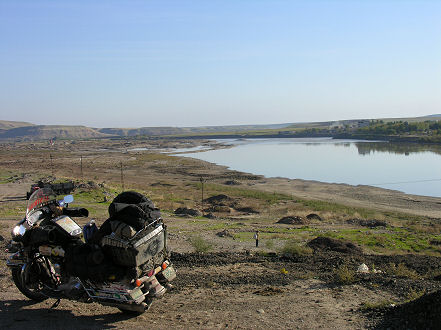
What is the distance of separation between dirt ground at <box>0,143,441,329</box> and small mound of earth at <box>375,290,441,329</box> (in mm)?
48

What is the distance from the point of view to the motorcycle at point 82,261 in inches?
222

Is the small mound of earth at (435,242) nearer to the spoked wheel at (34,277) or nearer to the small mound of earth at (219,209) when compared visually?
the small mound of earth at (219,209)

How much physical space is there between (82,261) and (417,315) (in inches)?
198

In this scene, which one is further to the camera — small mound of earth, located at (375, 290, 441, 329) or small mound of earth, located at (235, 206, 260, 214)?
small mound of earth, located at (235, 206, 260, 214)

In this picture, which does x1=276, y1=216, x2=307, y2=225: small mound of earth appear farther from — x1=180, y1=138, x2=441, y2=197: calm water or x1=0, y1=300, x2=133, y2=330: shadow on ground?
x1=180, y1=138, x2=441, y2=197: calm water

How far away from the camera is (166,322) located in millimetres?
5898

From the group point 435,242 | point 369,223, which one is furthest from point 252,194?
point 435,242

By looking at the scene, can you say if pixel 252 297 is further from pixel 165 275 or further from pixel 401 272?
pixel 401 272

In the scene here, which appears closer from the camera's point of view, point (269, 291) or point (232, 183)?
point (269, 291)

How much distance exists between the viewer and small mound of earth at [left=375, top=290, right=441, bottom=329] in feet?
17.1

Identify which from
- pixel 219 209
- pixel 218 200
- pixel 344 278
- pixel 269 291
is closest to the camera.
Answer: pixel 269 291

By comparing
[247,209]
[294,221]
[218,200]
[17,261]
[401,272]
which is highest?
[17,261]

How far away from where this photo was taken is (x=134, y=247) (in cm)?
553

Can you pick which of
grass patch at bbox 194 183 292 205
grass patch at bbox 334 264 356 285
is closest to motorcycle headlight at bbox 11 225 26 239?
grass patch at bbox 334 264 356 285
